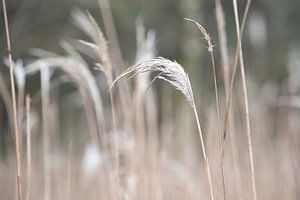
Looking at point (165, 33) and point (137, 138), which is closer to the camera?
point (137, 138)

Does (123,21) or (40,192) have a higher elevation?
(123,21)

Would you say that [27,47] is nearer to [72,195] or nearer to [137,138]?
[72,195]

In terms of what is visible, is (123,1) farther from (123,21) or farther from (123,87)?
(123,87)

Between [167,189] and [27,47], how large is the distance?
2.55m

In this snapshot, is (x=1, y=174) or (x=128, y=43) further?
(x=128, y=43)

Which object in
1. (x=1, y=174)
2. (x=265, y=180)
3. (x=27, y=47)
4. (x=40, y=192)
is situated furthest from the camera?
(x=27, y=47)

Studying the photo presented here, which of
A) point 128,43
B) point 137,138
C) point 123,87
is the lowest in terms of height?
point 137,138

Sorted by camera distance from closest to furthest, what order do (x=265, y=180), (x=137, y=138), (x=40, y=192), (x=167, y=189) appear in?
(x=137, y=138) → (x=167, y=189) → (x=265, y=180) → (x=40, y=192)

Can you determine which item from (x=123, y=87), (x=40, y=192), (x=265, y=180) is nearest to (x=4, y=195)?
(x=40, y=192)

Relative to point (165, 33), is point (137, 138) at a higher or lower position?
lower

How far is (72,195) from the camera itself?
2.11 m

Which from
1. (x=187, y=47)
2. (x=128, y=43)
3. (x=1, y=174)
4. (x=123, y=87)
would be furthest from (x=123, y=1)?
(x=123, y=87)

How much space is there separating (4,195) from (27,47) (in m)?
1.61

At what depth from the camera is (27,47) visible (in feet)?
14.0
